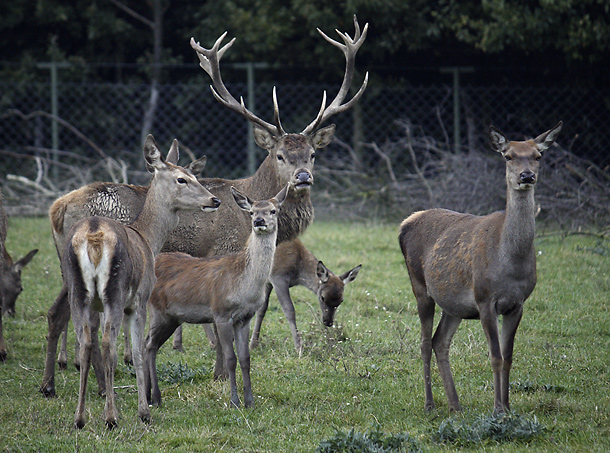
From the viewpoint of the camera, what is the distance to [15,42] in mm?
16031

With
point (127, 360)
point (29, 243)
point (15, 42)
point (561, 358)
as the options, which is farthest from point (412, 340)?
point (15, 42)

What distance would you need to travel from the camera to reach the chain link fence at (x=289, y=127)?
13.3 m

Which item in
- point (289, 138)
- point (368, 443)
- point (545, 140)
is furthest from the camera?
point (289, 138)

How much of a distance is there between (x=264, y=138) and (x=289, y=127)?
7825 mm

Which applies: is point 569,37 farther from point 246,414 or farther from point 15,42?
point 15,42

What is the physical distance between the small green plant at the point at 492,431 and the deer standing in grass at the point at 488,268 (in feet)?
0.59

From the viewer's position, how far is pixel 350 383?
221 inches

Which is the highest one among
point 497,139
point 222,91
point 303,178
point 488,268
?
A: point 222,91

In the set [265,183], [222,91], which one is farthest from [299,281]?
[222,91]

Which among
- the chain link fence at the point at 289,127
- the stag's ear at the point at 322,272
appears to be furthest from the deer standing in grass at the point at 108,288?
the chain link fence at the point at 289,127

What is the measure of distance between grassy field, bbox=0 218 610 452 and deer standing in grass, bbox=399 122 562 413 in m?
0.39

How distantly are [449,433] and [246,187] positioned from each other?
351 cm

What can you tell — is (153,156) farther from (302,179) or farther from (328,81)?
(328,81)

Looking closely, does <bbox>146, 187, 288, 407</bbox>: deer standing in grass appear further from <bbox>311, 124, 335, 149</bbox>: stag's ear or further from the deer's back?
<bbox>311, 124, 335, 149</bbox>: stag's ear
